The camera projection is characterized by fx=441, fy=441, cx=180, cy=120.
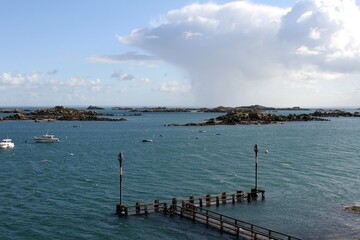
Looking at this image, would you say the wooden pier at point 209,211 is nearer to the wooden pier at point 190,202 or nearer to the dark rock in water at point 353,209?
the wooden pier at point 190,202

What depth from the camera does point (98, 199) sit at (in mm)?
48031

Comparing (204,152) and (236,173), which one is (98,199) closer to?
(236,173)

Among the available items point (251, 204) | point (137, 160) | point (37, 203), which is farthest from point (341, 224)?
point (137, 160)

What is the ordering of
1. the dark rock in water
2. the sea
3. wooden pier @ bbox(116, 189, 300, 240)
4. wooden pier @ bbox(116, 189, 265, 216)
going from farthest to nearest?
the dark rock in water < wooden pier @ bbox(116, 189, 265, 216) < the sea < wooden pier @ bbox(116, 189, 300, 240)

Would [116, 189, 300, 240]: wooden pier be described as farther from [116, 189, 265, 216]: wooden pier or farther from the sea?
the sea

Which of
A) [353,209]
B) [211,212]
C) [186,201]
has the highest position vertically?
[211,212]

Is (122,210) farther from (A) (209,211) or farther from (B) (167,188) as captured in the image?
(B) (167,188)

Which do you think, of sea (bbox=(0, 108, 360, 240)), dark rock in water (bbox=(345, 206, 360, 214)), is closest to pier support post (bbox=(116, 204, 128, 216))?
sea (bbox=(0, 108, 360, 240))

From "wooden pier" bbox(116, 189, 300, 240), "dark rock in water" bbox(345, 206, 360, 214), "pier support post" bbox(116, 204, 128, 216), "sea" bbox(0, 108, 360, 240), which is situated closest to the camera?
"wooden pier" bbox(116, 189, 300, 240)

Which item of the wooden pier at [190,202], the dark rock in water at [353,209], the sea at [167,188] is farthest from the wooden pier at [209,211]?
the dark rock in water at [353,209]

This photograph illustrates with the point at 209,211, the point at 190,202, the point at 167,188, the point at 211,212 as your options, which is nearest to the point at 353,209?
the point at 211,212

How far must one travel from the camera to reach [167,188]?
53.9 metres

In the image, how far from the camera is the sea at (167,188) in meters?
37.8

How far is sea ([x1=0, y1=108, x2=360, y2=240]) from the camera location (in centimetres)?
3778
